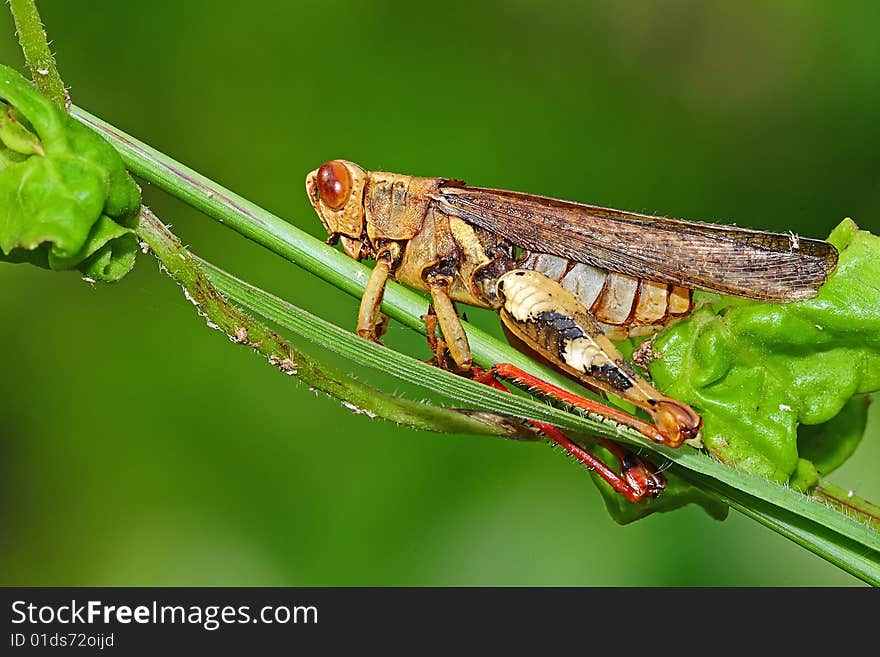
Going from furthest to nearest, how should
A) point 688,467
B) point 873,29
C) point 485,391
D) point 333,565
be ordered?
point 873,29 < point 333,565 < point 688,467 < point 485,391

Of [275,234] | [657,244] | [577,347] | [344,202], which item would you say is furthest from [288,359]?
[657,244]

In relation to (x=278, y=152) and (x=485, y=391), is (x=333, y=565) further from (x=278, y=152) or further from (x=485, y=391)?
(x=485, y=391)

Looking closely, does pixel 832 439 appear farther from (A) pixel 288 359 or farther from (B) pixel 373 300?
(A) pixel 288 359

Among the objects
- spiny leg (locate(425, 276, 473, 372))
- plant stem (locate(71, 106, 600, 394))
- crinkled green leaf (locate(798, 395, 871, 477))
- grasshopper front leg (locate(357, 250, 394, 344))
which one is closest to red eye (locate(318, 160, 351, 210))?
grasshopper front leg (locate(357, 250, 394, 344))

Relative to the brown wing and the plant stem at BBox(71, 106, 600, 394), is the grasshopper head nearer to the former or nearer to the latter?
the brown wing

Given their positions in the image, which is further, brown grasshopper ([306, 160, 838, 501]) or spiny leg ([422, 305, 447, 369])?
spiny leg ([422, 305, 447, 369])

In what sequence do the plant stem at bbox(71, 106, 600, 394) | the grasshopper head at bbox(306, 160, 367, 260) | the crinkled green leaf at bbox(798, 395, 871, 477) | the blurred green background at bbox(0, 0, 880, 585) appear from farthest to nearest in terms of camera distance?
1. the blurred green background at bbox(0, 0, 880, 585)
2. the grasshopper head at bbox(306, 160, 367, 260)
3. the crinkled green leaf at bbox(798, 395, 871, 477)
4. the plant stem at bbox(71, 106, 600, 394)

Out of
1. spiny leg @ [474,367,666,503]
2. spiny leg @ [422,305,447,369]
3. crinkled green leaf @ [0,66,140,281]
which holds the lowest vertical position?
spiny leg @ [474,367,666,503]
